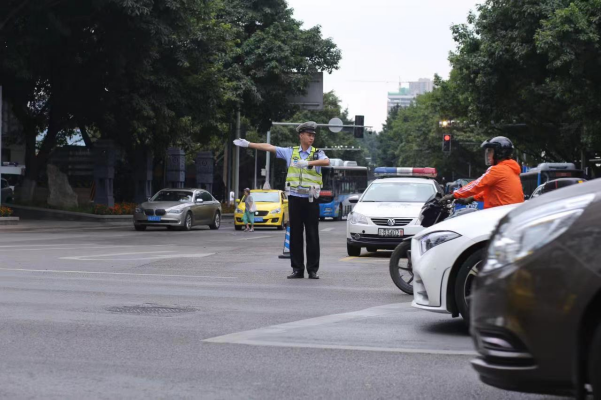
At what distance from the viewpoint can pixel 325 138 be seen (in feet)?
334

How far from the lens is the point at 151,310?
9.23 m

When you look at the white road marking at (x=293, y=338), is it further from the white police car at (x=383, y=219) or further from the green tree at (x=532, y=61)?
the green tree at (x=532, y=61)

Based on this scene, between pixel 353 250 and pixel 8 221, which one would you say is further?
pixel 8 221

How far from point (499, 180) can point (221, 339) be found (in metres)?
3.84

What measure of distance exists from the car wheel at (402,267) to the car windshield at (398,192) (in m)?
8.07

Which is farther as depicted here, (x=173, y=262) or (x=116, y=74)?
(x=116, y=74)

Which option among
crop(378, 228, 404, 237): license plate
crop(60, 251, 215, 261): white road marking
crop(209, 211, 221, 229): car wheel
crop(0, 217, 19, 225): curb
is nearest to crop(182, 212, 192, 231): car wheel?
crop(209, 211, 221, 229): car wheel

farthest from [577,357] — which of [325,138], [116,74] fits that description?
[325,138]

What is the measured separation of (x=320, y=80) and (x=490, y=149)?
132 feet

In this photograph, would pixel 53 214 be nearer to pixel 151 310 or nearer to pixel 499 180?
pixel 151 310

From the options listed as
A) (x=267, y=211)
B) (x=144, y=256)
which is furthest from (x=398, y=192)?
(x=267, y=211)

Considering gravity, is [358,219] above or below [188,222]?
above

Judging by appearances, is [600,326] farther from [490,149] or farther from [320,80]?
[320,80]

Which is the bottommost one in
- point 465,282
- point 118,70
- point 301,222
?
point 465,282
